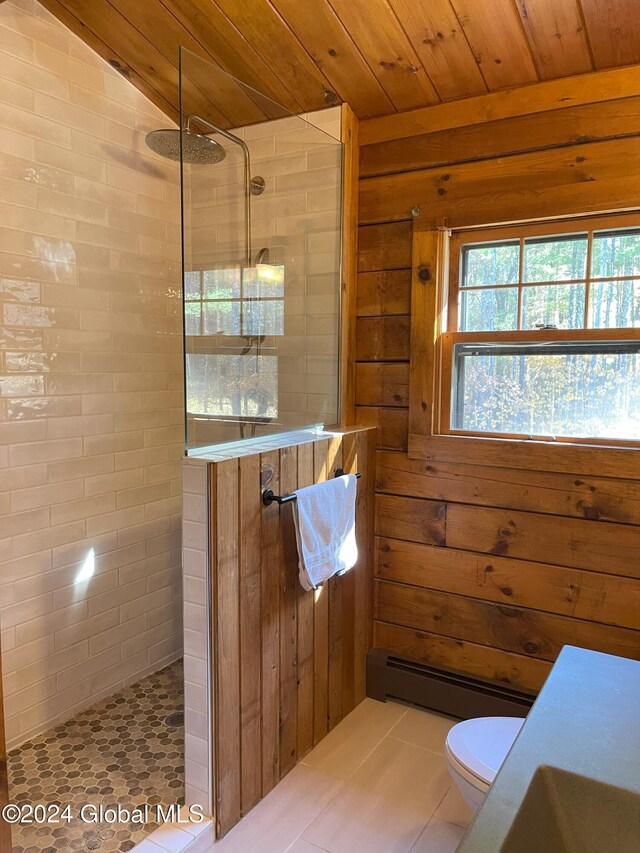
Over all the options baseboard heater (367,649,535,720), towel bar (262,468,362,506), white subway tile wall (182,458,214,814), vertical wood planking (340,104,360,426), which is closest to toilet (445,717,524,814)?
baseboard heater (367,649,535,720)

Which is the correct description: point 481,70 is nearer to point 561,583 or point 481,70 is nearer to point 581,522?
point 581,522

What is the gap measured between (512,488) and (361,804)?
121cm

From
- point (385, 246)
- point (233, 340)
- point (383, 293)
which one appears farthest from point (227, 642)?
point (385, 246)

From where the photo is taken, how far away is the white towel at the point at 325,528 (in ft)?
6.53

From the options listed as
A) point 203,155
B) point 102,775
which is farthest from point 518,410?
point 102,775

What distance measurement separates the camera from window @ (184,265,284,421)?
6.06 ft

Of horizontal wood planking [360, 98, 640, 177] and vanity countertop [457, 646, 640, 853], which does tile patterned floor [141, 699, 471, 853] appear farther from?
horizontal wood planking [360, 98, 640, 177]

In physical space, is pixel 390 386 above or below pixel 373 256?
below

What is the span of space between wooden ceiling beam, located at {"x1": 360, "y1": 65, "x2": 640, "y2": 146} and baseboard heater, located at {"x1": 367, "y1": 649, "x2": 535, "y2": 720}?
2.15 meters

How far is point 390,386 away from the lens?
2523 millimetres

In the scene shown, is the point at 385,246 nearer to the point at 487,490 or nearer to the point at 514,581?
the point at 487,490

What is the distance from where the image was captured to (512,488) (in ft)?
7.46

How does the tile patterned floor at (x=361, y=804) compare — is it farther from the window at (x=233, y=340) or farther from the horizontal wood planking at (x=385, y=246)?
the horizontal wood planking at (x=385, y=246)

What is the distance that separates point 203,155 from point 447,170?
0.96m
